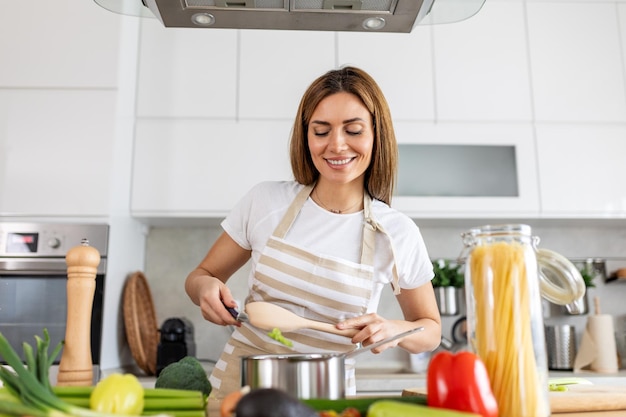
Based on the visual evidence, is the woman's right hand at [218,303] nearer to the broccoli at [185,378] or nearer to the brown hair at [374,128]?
the broccoli at [185,378]

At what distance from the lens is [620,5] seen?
8.70ft

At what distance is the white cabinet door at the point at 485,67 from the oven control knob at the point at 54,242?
1.56 m

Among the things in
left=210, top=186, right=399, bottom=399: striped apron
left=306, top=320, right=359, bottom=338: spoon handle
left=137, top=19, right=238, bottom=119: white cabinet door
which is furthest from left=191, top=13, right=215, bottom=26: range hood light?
left=137, top=19, right=238, bottom=119: white cabinet door

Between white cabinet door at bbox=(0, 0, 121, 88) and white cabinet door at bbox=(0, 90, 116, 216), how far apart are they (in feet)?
0.18

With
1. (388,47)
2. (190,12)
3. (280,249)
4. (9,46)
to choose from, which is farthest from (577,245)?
(9,46)

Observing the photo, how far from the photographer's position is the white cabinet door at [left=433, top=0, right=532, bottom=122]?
98.5 inches

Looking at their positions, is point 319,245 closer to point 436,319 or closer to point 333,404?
point 436,319

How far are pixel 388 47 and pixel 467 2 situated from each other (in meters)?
1.26

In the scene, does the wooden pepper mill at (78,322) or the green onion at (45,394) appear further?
the wooden pepper mill at (78,322)

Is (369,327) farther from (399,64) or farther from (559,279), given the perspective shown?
(399,64)

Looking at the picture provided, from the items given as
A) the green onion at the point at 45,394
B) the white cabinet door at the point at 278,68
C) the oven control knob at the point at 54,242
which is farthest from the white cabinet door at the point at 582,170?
the green onion at the point at 45,394

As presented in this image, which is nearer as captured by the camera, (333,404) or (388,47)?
(333,404)

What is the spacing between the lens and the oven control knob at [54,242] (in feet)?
6.95

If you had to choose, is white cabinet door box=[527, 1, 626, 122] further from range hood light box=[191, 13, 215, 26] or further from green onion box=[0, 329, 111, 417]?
green onion box=[0, 329, 111, 417]
